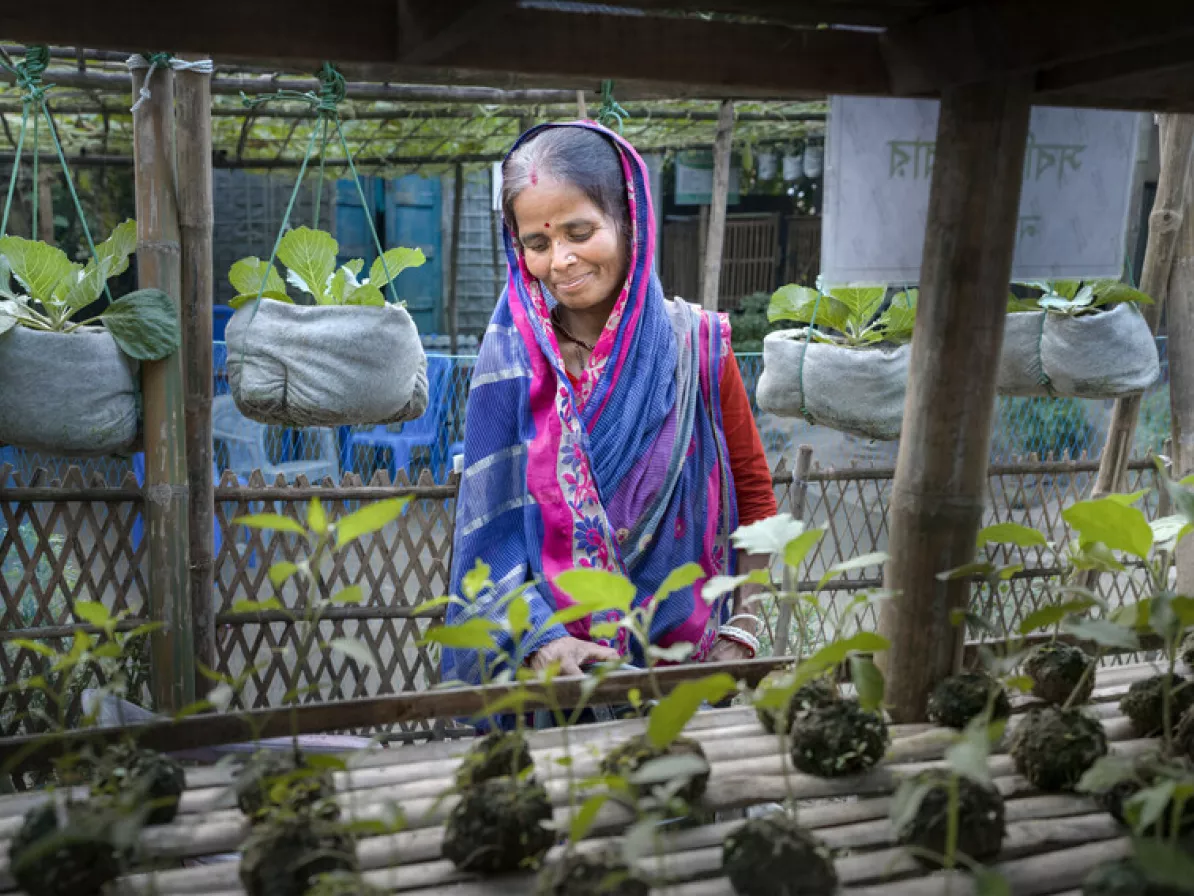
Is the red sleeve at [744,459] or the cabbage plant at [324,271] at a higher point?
the cabbage plant at [324,271]

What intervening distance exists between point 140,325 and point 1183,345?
280cm

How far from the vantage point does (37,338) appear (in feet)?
8.32

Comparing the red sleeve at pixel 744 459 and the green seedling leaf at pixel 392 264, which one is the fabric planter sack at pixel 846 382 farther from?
the green seedling leaf at pixel 392 264

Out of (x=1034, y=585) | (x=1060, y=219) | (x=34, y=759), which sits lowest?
(x=1034, y=585)

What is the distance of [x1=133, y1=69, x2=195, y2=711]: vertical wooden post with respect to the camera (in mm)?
2660

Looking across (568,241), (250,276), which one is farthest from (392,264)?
(568,241)

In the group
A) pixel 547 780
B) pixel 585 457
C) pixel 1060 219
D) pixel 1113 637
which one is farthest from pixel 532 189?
pixel 1113 637

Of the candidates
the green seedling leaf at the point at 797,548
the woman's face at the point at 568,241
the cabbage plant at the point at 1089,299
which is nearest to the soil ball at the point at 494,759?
the green seedling leaf at the point at 797,548

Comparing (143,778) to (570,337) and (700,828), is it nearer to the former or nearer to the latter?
(700,828)

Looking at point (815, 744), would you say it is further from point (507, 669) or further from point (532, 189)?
point (532, 189)

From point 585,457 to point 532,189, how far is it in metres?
0.52

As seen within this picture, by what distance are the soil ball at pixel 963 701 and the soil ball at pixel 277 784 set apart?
83 cm

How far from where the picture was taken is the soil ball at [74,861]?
1127 mm

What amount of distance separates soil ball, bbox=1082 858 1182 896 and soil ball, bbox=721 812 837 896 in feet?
0.83
